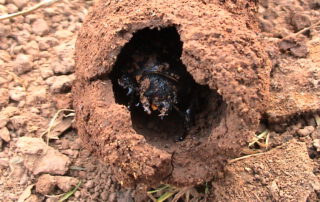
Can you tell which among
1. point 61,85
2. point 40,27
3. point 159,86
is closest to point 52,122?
point 61,85

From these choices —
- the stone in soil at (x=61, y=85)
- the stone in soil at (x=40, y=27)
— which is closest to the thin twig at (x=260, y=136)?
the stone in soil at (x=61, y=85)

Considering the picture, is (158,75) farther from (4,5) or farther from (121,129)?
(4,5)

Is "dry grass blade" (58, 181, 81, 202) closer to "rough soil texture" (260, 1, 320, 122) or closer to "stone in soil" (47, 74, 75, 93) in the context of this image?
"stone in soil" (47, 74, 75, 93)

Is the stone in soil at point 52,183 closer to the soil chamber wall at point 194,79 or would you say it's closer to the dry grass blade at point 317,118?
the soil chamber wall at point 194,79

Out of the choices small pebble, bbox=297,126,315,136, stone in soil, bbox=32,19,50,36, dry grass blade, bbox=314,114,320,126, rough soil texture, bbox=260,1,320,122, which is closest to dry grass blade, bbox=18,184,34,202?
stone in soil, bbox=32,19,50,36

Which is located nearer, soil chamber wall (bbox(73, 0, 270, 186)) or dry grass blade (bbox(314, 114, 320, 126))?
soil chamber wall (bbox(73, 0, 270, 186))

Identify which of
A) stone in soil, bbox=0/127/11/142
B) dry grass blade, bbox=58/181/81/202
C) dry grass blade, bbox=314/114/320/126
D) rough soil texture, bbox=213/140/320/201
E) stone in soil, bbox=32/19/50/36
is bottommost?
dry grass blade, bbox=58/181/81/202

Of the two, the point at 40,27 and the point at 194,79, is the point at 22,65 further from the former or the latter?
the point at 194,79
